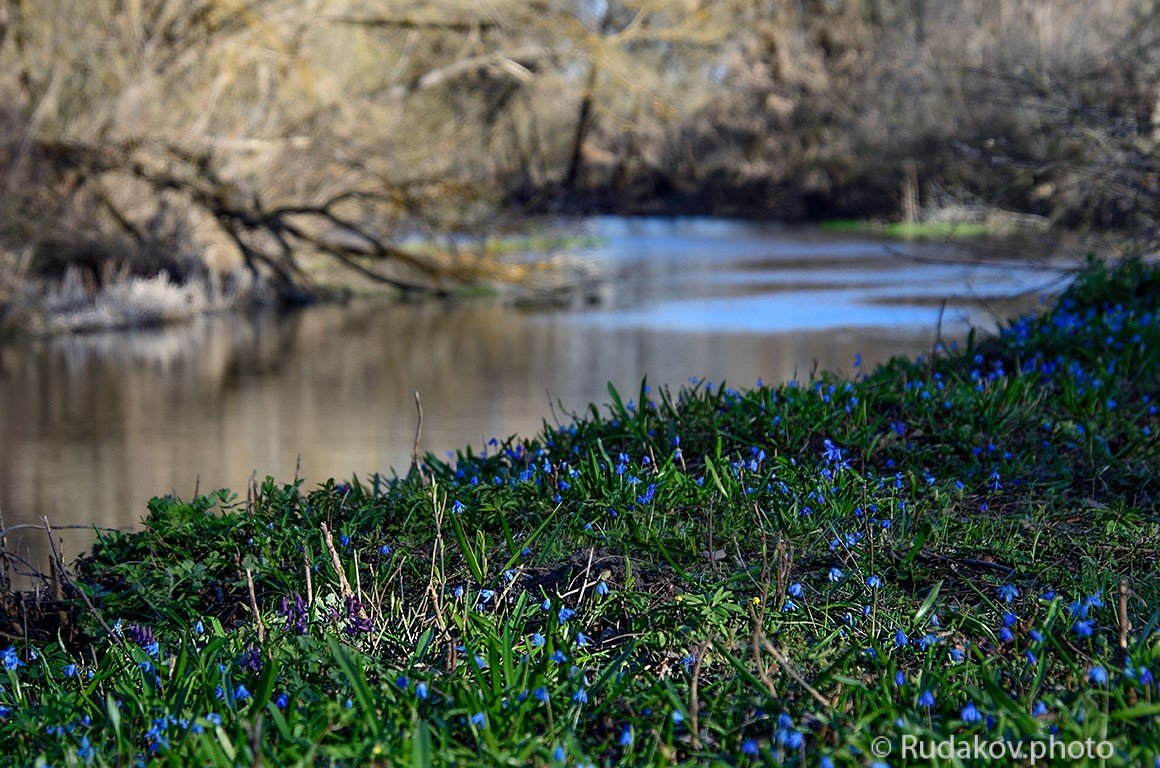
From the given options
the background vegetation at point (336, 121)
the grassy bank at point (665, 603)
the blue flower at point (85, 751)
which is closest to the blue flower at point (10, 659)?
the grassy bank at point (665, 603)

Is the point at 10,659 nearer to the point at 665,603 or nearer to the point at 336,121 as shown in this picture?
the point at 665,603

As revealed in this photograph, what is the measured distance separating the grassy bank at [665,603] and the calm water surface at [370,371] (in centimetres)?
107

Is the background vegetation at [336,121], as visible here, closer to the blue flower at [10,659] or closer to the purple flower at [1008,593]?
the purple flower at [1008,593]

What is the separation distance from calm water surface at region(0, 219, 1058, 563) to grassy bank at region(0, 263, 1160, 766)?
42.1 inches

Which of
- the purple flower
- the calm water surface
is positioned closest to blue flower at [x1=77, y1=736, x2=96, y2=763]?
the purple flower

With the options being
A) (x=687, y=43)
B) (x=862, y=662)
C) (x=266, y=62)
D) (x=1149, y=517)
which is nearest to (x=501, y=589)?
(x=862, y=662)

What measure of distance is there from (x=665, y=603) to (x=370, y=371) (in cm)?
908

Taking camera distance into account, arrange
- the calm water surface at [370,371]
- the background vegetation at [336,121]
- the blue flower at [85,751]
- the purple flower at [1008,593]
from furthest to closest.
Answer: the background vegetation at [336,121], the calm water surface at [370,371], the purple flower at [1008,593], the blue flower at [85,751]

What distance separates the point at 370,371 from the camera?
12883 mm

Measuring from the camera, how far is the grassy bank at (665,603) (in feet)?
10.6

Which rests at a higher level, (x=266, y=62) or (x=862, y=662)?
(x=266, y=62)

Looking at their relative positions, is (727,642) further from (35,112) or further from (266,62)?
(266,62)

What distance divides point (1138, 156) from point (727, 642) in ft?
24.7

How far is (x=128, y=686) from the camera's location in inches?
138
